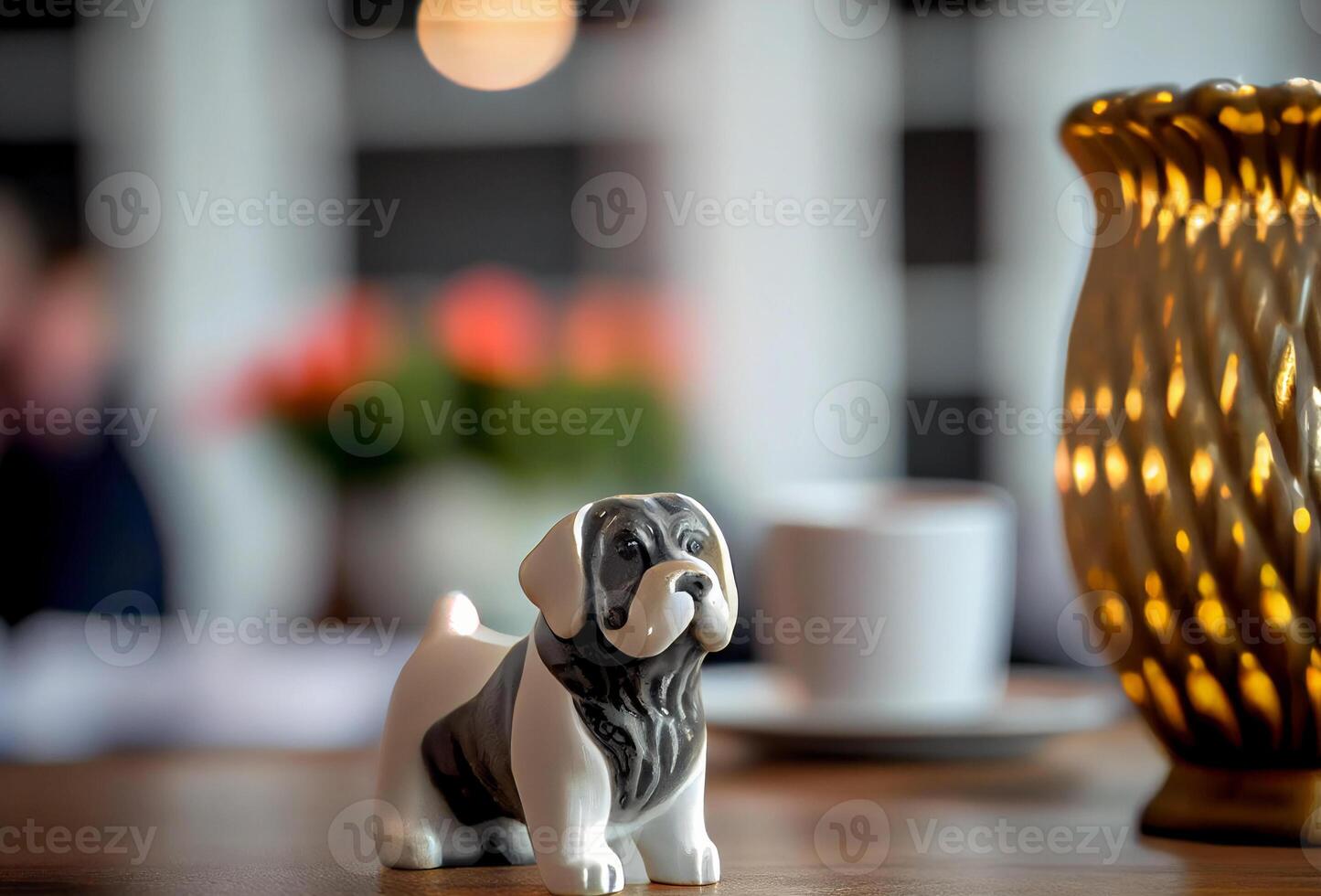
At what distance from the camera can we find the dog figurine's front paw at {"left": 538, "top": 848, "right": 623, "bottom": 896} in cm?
45

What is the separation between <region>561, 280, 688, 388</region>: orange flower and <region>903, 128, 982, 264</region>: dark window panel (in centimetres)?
32

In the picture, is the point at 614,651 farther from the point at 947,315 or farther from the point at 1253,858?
the point at 947,315

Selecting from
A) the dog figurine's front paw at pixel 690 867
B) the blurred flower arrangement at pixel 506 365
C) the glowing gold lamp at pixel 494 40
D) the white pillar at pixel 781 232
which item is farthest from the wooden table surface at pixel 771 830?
the glowing gold lamp at pixel 494 40

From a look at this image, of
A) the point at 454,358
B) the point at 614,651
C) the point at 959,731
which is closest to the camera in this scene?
the point at 614,651

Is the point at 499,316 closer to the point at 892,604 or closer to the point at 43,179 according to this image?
the point at 43,179

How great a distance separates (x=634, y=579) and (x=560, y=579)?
0.02m

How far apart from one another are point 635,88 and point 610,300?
27 centimetres

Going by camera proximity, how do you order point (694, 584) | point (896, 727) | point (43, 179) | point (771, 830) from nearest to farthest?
point (694, 584) → point (771, 830) → point (896, 727) → point (43, 179)

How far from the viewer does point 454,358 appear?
1.78m

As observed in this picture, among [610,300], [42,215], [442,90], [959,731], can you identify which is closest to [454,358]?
[610,300]

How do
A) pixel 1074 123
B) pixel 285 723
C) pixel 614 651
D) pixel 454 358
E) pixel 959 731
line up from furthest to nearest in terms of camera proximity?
1. pixel 454 358
2. pixel 285 723
3. pixel 959 731
4. pixel 1074 123
5. pixel 614 651

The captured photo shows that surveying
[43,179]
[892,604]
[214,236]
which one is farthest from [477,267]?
[892,604]

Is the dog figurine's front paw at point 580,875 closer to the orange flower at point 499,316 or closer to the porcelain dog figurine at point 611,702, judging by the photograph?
the porcelain dog figurine at point 611,702

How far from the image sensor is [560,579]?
0.45 metres
